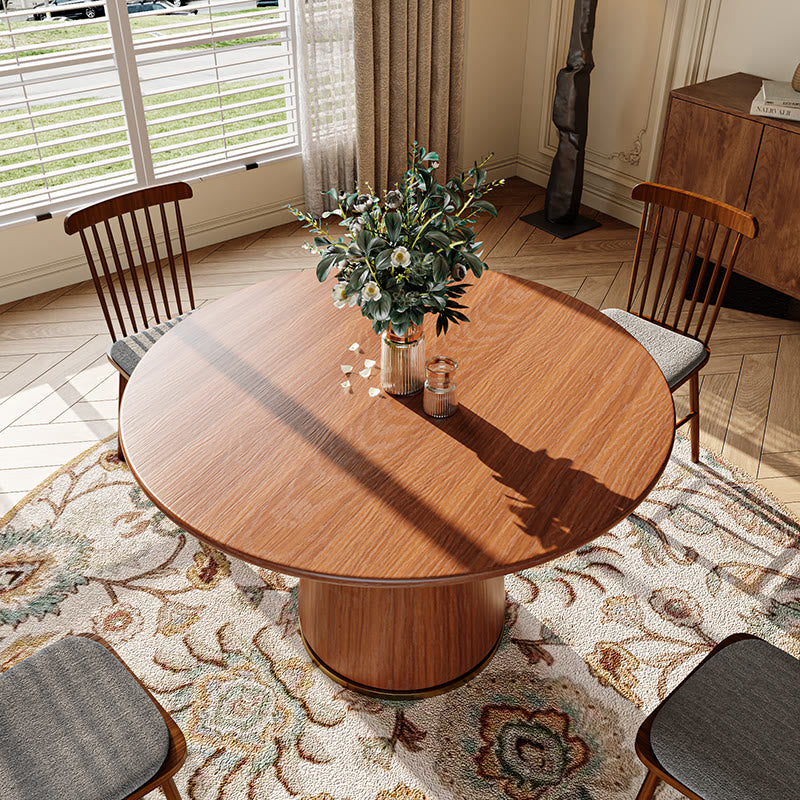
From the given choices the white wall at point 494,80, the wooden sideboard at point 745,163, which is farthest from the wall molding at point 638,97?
the wooden sideboard at point 745,163

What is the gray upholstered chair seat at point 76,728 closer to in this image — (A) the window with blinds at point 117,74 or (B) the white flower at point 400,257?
(B) the white flower at point 400,257

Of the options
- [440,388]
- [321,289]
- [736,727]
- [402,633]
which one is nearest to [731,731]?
[736,727]

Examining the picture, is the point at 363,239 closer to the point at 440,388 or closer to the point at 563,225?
the point at 440,388

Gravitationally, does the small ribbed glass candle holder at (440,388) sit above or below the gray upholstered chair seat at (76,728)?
above

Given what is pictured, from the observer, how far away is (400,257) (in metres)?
1.48

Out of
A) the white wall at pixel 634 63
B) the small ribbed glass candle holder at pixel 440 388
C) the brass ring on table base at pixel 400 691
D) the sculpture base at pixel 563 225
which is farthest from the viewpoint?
the sculpture base at pixel 563 225

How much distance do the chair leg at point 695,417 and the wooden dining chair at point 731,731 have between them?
1.07m

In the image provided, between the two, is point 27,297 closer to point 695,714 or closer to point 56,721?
point 56,721

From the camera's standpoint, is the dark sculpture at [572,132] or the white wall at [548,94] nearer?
the white wall at [548,94]

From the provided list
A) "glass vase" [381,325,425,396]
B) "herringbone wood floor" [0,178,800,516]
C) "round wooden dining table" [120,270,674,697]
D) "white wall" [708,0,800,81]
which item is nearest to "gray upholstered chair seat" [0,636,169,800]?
"round wooden dining table" [120,270,674,697]

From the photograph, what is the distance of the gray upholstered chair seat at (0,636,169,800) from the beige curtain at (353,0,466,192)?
119 inches

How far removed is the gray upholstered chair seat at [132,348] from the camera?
2.32m

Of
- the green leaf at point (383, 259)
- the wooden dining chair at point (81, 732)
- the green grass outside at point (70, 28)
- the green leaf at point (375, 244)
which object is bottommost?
the wooden dining chair at point (81, 732)

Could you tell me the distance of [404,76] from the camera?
3.93 meters
